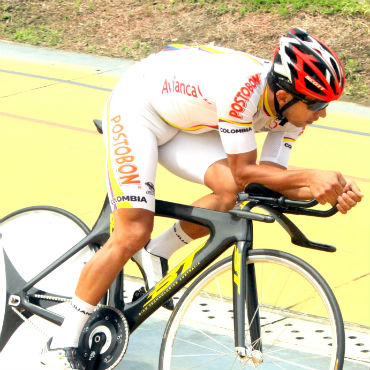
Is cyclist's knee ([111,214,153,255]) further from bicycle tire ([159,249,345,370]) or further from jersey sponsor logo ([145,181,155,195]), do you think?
bicycle tire ([159,249,345,370])

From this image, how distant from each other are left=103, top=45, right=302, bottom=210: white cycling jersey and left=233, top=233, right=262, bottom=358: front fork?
44cm

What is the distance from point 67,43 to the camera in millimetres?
13586

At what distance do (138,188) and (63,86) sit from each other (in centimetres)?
691

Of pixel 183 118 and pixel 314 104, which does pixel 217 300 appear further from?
pixel 314 104

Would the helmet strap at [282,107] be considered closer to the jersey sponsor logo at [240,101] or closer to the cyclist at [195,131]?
the cyclist at [195,131]

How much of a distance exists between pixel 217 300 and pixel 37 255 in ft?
3.41

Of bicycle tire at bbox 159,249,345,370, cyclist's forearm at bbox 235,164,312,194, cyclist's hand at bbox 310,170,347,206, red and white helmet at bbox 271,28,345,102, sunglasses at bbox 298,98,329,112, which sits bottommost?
bicycle tire at bbox 159,249,345,370

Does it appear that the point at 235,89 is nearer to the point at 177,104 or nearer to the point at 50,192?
the point at 177,104

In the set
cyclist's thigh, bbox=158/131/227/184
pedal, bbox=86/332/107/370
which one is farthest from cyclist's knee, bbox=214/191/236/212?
pedal, bbox=86/332/107/370

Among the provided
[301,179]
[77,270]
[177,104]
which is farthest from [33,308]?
[301,179]

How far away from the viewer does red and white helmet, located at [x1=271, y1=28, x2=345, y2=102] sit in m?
3.92

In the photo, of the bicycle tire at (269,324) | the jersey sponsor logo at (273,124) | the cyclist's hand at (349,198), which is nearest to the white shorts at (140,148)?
the jersey sponsor logo at (273,124)

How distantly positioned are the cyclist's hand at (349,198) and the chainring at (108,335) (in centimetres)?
123

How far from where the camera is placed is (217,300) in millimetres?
5316
